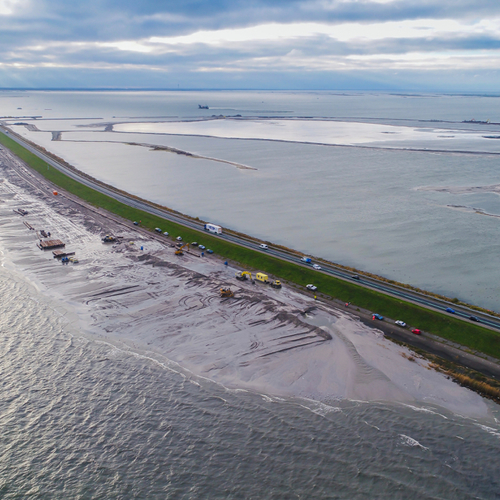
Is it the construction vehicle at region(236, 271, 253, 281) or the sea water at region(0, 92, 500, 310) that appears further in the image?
the sea water at region(0, 92, 500, 310)

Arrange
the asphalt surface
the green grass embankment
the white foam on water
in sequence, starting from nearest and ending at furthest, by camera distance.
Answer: the white foam on water
the asphalt surface
the green grass embankment

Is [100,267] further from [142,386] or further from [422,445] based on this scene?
[422,445]

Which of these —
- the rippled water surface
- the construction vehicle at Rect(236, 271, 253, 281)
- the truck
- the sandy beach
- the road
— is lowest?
the rippled water surface

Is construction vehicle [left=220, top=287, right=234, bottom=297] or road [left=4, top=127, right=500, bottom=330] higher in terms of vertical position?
road [left=4, top=127, right=500, bottom=330]

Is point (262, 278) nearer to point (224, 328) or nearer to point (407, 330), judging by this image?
point (224, 328)

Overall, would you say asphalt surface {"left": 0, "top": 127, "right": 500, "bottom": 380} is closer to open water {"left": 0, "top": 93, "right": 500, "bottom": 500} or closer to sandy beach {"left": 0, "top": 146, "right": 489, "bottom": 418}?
sandy beach {"left": 0, "top": 146, "right": 489, "bottom": 418}

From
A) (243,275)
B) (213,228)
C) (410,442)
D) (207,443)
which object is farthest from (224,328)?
(213,228)

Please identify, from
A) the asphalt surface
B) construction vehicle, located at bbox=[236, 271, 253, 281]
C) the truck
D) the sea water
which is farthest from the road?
construction vehicle, located at bbox=[236, 271, 253, 281]
